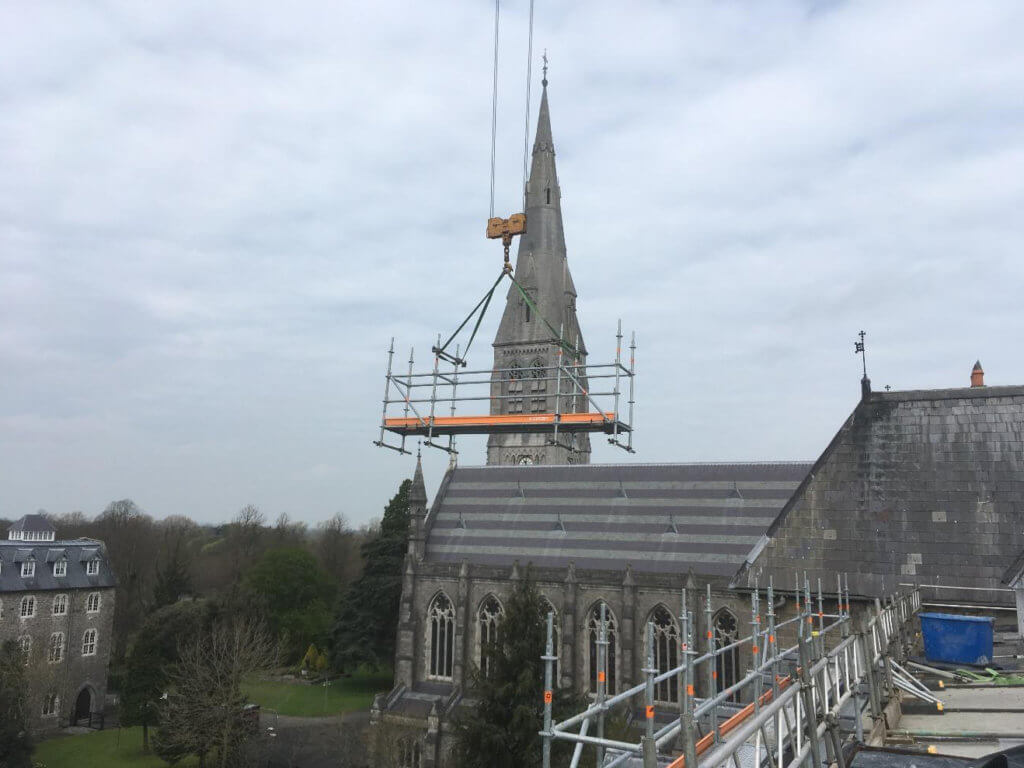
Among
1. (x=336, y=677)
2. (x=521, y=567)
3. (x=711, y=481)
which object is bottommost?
(x=336, y=677)

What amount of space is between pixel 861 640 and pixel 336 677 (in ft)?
183

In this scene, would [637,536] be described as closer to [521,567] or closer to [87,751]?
[521,567]

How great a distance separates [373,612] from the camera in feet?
177

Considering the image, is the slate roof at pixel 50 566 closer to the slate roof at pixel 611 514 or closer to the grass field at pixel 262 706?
the grass field at pixel 262 706

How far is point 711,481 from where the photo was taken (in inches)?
1469

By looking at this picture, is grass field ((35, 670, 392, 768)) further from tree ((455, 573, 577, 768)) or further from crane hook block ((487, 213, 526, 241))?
crane hook block ((487, 213, 526, 241))

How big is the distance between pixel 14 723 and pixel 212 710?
721cm

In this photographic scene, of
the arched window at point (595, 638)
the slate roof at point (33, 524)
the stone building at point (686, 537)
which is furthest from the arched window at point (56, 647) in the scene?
the arched window at point (595, 638)

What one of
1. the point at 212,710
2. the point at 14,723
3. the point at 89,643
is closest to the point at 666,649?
the point at 212,710

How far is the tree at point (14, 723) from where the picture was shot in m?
29.1

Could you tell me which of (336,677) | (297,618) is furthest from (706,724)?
(297,618)

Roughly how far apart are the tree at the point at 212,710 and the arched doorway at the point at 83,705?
47.9ft

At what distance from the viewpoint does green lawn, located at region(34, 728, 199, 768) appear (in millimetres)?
37781

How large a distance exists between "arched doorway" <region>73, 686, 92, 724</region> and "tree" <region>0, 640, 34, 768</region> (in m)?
13.5
